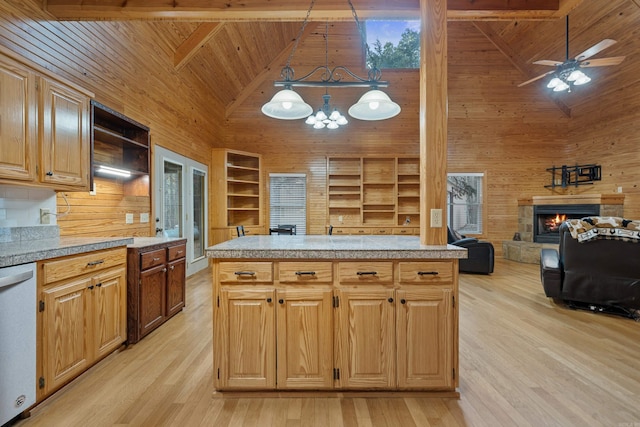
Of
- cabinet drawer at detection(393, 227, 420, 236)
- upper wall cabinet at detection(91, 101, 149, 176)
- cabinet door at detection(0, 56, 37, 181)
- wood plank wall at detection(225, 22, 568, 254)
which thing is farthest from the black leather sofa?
cabinet door at detection(0, 56, 37, 181)

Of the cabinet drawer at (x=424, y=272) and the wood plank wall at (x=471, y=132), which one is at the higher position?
the wood plank wall at (x=471, y=132)

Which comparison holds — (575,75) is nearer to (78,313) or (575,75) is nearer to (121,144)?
(121,144)

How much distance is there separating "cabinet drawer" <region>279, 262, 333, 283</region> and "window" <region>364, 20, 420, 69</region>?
652 centimetres

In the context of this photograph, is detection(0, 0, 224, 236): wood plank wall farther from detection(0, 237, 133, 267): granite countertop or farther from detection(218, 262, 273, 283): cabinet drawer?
detection(218, 262, 273, 283): cabinet drawer

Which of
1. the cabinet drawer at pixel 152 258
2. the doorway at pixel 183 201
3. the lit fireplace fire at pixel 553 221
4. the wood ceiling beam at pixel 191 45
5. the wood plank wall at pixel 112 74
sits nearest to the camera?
the wood plank wall at pixel 112 74

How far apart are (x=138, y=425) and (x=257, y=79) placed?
659cm

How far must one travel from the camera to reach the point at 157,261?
2.83m

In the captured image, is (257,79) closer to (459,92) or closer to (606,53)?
(459,92)

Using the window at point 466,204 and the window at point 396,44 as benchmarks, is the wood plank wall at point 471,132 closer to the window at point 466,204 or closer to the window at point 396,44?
the window at point 466,204

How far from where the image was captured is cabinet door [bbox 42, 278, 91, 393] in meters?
1.79

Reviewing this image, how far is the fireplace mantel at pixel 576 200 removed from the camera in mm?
5699

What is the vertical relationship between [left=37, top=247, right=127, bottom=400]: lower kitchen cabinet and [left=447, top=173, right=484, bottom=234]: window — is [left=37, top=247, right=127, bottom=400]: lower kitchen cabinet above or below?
below

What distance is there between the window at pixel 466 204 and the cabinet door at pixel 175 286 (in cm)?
611

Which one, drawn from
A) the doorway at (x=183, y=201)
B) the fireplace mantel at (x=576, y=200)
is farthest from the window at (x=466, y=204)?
the doorway at (x=183, y=201)
